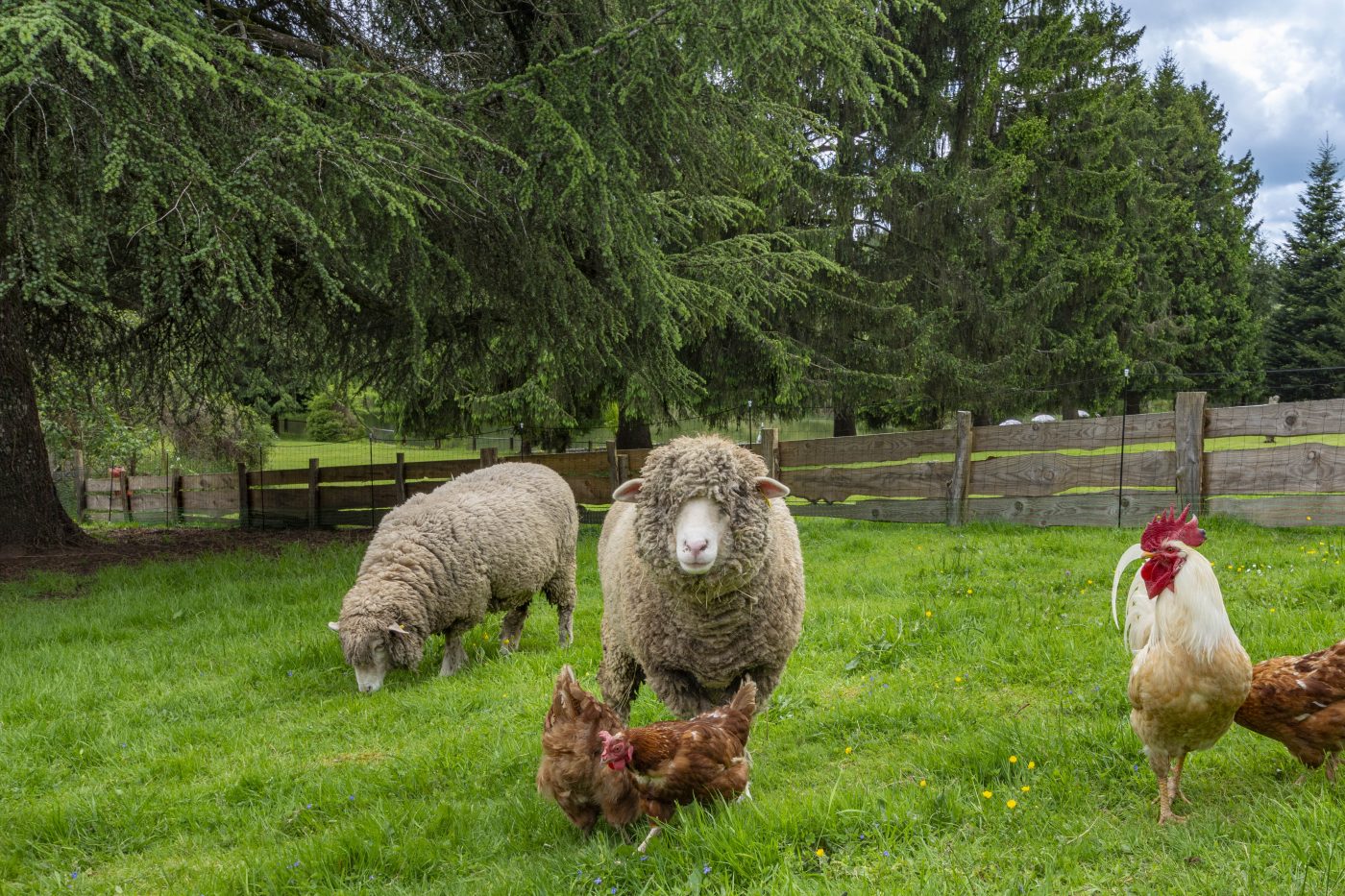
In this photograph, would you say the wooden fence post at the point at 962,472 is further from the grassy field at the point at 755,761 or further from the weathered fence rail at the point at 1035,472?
the grassy field at the point at 755,761

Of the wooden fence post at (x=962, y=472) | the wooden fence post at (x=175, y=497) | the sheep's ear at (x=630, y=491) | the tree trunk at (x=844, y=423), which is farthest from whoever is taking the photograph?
the tree trunk at (x=844, y=423)

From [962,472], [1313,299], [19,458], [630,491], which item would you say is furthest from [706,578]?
[1313,299]

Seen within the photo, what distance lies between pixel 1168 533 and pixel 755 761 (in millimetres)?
2090

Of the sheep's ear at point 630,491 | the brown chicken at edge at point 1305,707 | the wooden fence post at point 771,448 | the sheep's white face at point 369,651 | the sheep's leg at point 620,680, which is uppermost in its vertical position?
the sheep's ear at point 630,491

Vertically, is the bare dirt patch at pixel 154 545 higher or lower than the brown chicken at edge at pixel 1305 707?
lower

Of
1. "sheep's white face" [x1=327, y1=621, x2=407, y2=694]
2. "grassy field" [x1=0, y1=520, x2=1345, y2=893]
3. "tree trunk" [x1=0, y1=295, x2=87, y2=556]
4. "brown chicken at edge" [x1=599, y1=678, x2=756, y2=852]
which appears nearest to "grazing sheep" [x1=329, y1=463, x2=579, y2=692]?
Answer: "sheep's white face" [x1=327, y1=621, x2=407, y2=694]

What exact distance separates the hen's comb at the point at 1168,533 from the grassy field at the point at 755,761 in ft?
3.00

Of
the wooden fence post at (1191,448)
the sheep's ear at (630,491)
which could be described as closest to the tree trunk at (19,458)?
the sheep's ear at (630,491)

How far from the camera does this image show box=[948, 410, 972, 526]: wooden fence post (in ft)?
33.5

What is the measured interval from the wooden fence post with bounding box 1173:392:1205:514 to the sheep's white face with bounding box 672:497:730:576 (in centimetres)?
679

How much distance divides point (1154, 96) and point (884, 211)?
26.1 meters

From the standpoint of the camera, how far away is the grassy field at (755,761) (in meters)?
2.78

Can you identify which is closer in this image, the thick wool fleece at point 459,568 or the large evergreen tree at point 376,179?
the large evergreen tree at point 376,179

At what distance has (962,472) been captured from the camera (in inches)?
404
